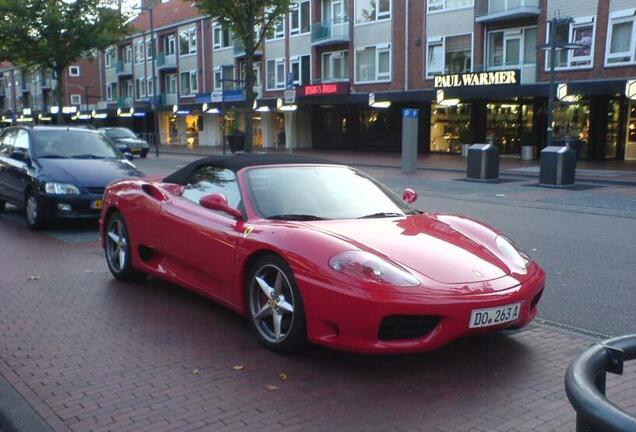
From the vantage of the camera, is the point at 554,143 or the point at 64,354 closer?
the point at 64,354

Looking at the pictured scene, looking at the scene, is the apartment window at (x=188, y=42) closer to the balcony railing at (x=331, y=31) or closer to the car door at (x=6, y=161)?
the balcony railing at (x=331, y=31)

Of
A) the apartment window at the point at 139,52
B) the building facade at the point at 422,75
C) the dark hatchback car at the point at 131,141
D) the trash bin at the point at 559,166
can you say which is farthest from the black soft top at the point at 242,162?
the apartment window at the point at 139,52

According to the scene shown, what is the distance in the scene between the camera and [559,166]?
17.2 meters

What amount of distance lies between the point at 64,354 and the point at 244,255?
4.62 feet

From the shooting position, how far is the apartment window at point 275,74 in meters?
42.9

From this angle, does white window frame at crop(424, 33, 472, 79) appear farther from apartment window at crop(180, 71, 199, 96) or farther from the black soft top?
the black soft top

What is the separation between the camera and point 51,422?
139 inches

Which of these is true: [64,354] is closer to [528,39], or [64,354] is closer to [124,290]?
[124,290]

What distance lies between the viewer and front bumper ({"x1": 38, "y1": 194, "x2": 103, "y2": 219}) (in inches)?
383

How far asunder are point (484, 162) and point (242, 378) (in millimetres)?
16221

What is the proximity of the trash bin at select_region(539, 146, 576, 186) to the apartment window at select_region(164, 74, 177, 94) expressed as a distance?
136 feet

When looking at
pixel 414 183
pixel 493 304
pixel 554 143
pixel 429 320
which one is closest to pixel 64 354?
pixel 429 320

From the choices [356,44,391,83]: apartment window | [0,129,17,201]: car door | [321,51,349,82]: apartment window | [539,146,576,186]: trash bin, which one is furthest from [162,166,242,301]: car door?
[321,51,349,82]: apartment window

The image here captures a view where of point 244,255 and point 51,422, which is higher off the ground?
point 244,255
